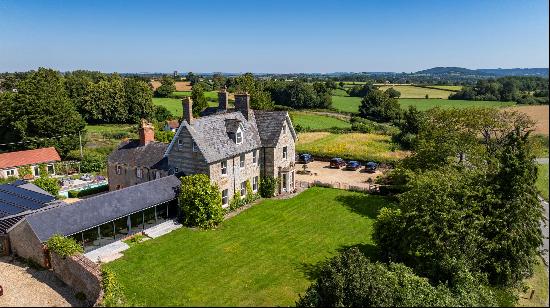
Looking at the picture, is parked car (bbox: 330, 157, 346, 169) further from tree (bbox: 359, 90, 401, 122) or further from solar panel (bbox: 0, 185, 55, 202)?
tree (bbox: 359, 90, 401, 122)

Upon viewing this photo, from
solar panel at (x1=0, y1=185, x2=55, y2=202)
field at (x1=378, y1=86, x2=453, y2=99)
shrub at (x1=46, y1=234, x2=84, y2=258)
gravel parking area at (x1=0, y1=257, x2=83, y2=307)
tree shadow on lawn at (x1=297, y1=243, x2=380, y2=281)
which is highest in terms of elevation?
field at (x1=378, y1=86, x2=453, y2=99)

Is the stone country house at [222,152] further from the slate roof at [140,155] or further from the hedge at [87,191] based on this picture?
the hedge at [87,191]

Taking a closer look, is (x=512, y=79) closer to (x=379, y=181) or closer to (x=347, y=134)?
(x=347, y=134)

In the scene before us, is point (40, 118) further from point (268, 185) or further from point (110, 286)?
point (110, 286)

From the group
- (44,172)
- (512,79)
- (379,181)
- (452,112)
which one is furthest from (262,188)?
(512,79)

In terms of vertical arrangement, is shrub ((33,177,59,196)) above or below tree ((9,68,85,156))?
below

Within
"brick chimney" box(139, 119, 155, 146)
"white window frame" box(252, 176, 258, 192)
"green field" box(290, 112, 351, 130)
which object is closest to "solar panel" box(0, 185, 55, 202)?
"brick chimney" box(139, 119, 155, 146)

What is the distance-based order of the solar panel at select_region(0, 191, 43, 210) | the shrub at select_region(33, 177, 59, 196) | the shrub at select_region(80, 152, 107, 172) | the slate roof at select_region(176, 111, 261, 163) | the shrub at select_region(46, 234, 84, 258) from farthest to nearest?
the shrub at select_region(80, 152, 107, 172)
the shrub at select_region(33, 177, 59, 196)
the slate roof at select_region(176, 111, 261, 163)
the solar panel at select_region(0, 191, 43, 210)
the shrub at select_region(46, 234, 84, 258)
